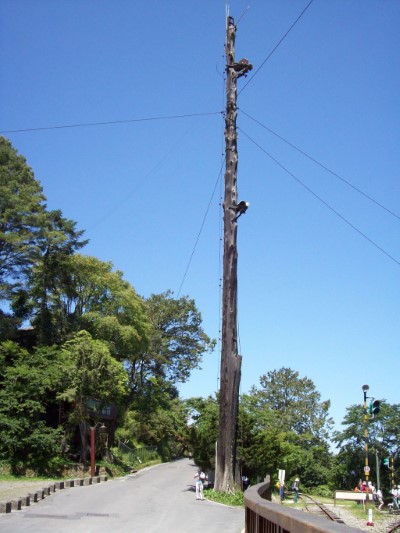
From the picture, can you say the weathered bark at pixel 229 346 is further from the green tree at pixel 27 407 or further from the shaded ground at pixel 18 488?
the green tree at pixel 27 407

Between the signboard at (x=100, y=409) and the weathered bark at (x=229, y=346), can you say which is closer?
the weathered bark at (x=229, y=346)

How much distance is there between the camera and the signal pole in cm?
1542

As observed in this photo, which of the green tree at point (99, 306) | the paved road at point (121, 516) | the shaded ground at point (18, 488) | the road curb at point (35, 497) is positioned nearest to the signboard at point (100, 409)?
the green tree at point (99, 306)

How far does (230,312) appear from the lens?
51.5 feet

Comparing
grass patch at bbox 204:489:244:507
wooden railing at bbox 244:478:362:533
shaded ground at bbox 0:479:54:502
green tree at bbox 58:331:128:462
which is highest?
green tree at bbox 58:331:128:462

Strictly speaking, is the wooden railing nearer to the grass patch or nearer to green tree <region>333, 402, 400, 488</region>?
the grass patch

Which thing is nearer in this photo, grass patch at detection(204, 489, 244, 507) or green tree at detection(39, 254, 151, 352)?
grass patch at detection(204, 489, 244, 507)

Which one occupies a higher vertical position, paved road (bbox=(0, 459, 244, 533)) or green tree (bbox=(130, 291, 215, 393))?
green tree (bbox=(130, 291, 215, 393))

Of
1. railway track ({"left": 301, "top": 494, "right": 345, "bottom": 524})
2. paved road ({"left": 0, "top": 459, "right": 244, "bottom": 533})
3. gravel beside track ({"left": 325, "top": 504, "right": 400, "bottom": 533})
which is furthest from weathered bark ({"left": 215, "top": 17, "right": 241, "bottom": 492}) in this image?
gravel beside track ({"left": 325, "top": 504, "right": 400, "bottom": 533})

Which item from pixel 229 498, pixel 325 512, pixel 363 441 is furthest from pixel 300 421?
pixel 229 498

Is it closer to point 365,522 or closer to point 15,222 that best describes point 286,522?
point 365,522

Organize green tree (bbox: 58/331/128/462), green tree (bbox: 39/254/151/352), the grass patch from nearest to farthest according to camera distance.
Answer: the grass patch → green tree (bbox: 58/331/128/462) → green tree (bbox: 39/254/151/352)

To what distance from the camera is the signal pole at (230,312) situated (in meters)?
15.4

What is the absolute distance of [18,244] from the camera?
31656 mm
